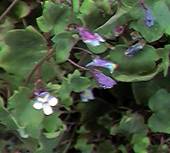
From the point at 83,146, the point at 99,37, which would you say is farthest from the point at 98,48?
the point at 83,146

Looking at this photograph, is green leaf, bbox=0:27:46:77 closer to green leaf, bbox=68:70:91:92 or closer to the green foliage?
the green foliage

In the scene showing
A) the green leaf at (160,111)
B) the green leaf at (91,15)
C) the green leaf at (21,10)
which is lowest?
the green leaf at (160,111)

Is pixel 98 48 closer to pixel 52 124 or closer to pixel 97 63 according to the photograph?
pixel 97 63

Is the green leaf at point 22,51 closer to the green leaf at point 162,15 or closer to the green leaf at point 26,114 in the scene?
A: the green leaf at point 26,114

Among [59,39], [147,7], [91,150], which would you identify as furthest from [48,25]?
[91,150]

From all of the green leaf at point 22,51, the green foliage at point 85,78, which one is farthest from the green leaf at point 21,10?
the green leaf at point 22,51

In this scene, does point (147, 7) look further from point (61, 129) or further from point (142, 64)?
point (61, 129)
